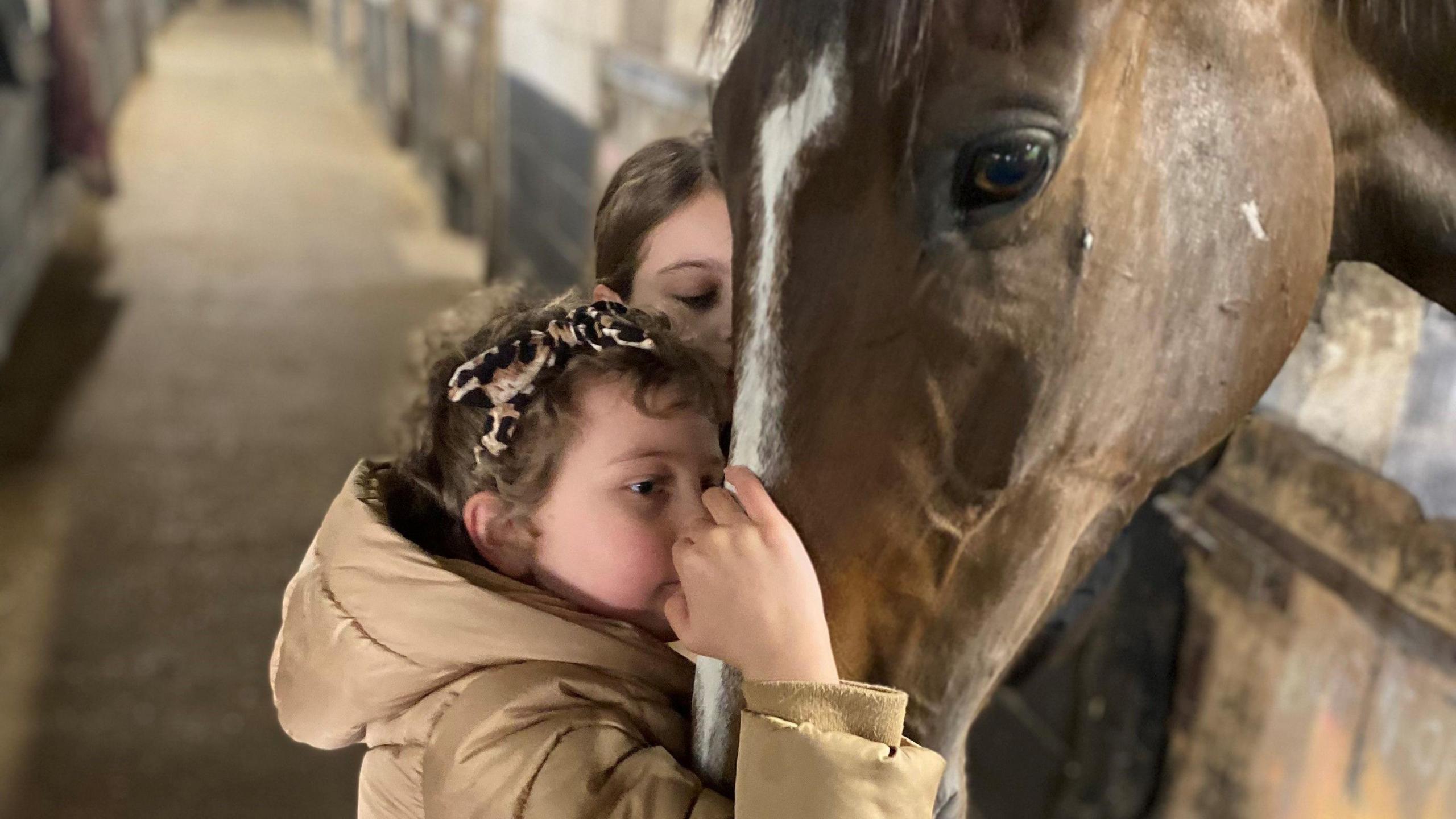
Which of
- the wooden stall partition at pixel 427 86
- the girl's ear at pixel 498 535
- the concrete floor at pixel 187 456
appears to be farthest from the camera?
the wooden stall partition at pixel 427 86

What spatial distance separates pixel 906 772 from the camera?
577 millimetres

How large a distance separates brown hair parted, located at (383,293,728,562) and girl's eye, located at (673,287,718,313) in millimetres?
75

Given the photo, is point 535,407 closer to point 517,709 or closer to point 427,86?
point 517,709

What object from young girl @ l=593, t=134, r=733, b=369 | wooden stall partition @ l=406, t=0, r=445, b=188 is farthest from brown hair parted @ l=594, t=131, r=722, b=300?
wooden stall partition @ l=406, t=0, r=445, b=188

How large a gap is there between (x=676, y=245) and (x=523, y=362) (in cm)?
18

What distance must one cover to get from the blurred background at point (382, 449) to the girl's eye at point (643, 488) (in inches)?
10.1

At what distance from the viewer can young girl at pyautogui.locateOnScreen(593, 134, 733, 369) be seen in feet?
2.75

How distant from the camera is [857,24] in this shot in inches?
21.7

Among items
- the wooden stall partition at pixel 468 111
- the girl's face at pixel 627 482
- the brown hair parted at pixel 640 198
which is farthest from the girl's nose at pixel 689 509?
the wooden stall partition at pixel 468 111

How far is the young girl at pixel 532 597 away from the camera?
0.66 m

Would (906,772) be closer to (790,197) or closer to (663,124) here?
(790,197)

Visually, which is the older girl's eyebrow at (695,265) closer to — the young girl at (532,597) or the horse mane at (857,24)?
the young girl at (532,597)

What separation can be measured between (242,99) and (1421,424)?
9874mm

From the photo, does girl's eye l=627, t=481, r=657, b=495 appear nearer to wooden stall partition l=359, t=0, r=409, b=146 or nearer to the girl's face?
the girl's face
